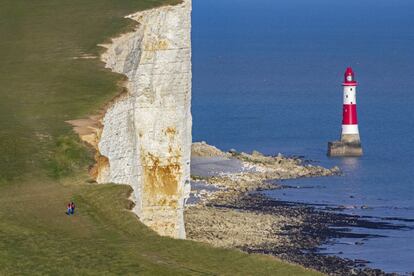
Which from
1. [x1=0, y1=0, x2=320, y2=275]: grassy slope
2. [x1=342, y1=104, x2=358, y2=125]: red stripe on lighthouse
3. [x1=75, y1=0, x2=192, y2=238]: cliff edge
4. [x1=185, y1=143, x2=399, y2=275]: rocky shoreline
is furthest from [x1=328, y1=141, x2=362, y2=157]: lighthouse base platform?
[x1=75, y1=0, x2=192, y2=238]: cliff edge

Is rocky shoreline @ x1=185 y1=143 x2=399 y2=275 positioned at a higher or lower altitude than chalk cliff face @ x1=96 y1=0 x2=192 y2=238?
lower

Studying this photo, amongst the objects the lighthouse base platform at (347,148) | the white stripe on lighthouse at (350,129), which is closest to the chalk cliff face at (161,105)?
the white stripe on lighthouse at (350,129)

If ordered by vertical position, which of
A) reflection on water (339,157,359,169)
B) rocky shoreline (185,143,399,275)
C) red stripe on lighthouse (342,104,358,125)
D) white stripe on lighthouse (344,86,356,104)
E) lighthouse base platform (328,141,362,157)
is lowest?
rocky shoreline (185,143,399,275)

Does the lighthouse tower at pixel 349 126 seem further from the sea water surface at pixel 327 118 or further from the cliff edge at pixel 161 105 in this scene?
the cliff edge at pixel 161 105

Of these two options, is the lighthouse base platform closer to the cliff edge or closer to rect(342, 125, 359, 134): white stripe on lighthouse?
rect(342, 125, 359, 134): white stripe on lighthouse

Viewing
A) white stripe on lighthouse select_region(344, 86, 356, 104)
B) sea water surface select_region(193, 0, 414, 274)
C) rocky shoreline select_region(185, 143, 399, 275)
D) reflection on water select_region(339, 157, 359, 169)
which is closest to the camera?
rocky shoreline select_region(185, 143, 399, 275)

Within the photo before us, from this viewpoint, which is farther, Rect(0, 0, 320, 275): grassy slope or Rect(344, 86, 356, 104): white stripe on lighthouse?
Rect(344, 86, 356, 104): white stripe on lighthouse

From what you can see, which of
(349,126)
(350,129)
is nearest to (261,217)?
(349,126)
